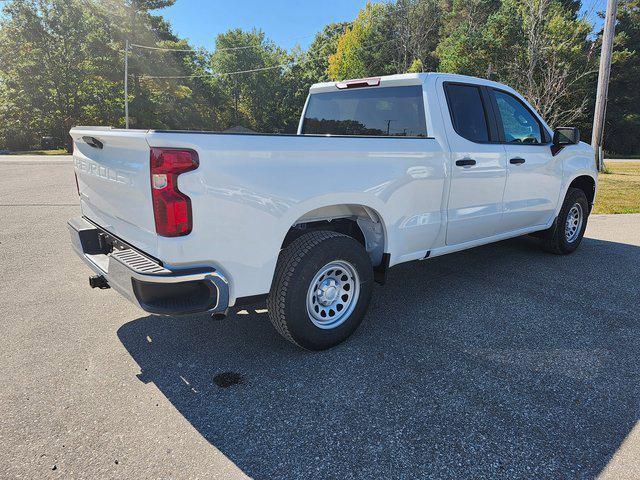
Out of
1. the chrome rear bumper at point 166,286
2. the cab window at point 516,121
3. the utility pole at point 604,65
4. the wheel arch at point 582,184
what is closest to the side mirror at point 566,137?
the cab window at point 516,121

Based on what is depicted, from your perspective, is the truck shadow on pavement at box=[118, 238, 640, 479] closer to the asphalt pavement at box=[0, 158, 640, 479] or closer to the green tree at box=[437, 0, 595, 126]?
the asphalt pavement at box=[0, 158, 640, 479]

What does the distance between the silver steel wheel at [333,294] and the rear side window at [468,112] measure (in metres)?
1.70

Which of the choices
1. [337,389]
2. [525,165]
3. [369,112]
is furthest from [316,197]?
[525,165]

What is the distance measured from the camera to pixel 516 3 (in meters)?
25.4

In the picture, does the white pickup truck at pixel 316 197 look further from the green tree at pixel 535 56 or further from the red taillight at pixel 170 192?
the green tree at pixel 535 56

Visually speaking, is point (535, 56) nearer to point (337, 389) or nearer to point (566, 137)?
point (566, 137)

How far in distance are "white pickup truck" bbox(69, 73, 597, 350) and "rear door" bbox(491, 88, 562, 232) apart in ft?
0.07

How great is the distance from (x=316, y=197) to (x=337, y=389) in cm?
122

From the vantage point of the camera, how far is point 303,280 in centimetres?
292

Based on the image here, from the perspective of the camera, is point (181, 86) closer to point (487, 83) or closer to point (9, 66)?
point (9, 66)

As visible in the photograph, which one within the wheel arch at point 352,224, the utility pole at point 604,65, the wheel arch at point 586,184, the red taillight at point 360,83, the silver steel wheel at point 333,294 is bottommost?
the silver steel wheel at point 333,294

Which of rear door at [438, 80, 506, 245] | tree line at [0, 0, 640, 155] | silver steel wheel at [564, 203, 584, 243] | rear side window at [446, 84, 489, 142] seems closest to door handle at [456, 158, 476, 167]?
rear door at [438, 80, 506, 245]

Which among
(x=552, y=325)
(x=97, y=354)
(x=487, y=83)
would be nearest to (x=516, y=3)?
(x=487, y=83)

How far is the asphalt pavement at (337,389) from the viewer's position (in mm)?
2166
